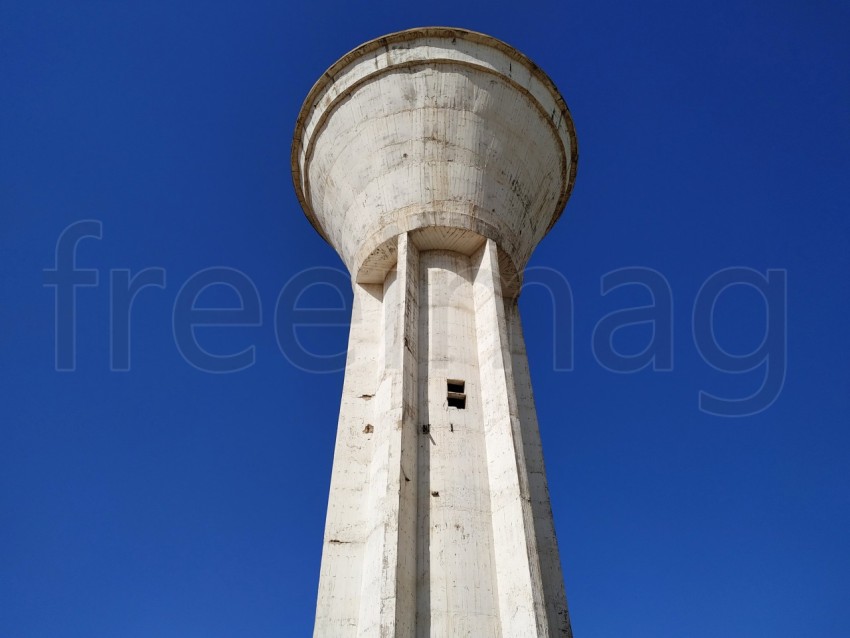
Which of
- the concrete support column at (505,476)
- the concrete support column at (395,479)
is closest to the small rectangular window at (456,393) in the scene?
the concrete support column at (505,476)

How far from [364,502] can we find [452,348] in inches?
140

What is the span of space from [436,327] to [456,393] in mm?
1630

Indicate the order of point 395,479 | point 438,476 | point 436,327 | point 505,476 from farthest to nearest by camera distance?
point 436,327, point 438,476, point 505,476, point 395,479

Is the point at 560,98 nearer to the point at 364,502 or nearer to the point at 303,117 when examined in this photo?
the point at 303,117

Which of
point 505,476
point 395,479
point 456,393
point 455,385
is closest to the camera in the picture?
point 395,479

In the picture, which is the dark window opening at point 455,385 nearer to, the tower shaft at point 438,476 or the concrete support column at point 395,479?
the tower shaft at point 438,476

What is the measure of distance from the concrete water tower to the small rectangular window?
3cm

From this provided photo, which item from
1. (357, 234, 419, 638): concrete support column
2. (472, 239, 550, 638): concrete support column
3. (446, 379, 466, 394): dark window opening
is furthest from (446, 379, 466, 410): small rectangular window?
(357, 234, 419, 638): concrete support column


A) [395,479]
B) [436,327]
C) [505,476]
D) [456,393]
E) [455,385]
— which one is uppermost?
[436,327]

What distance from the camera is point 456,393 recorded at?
509 inches

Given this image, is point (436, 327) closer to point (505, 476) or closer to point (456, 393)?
point (456, 393)

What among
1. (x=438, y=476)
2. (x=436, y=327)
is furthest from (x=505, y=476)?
(x=436, y=327)

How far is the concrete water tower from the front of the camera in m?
10.5

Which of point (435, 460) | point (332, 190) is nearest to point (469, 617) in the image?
point (435, 460)
